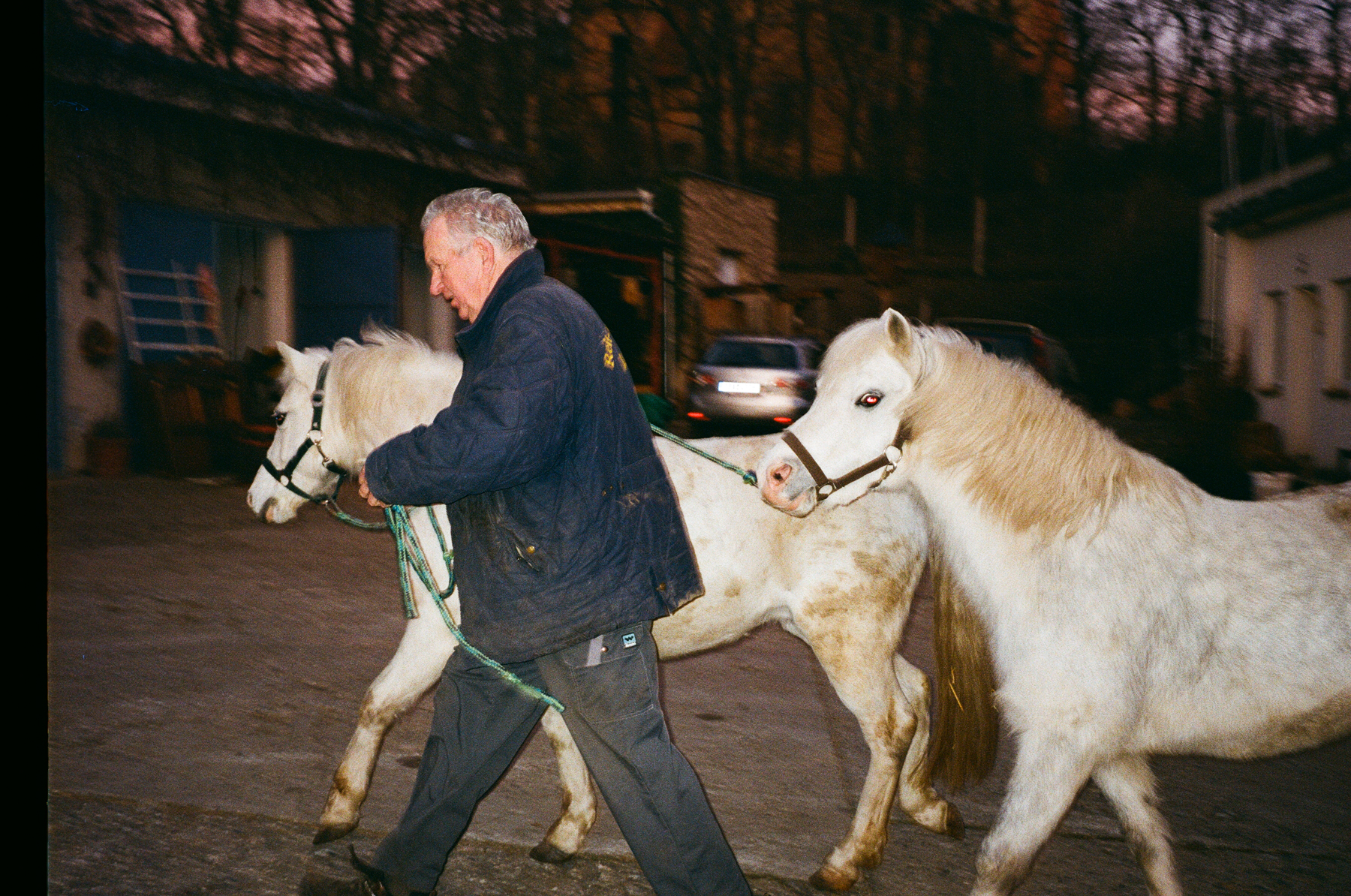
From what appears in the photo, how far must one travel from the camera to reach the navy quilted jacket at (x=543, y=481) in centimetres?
245

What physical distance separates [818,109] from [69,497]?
2654cm


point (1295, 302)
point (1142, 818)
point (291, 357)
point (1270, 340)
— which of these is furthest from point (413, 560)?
point (1270, 340)

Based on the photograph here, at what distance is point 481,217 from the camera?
8.79ft

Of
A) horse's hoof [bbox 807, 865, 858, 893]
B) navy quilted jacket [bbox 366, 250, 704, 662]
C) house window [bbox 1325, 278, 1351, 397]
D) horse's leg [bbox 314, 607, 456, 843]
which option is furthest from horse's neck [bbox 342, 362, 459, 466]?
house window [bbox 1325, 278, 1351, 397]

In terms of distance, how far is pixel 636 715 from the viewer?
8.66ft

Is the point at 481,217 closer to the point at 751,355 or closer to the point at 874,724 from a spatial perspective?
the point at 874,724

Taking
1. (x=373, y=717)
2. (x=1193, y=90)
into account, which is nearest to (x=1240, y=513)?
(x=373, y=717)

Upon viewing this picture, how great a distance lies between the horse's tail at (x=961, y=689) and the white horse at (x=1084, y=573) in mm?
116

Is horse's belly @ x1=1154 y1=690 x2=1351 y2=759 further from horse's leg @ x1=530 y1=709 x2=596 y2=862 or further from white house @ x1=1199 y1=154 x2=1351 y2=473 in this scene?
white house @ x1=1199 y1=154 x2=1351 y2=473

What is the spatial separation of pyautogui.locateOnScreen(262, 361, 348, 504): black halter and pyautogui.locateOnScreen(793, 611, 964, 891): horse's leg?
1857 millimetres

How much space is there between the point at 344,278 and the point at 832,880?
12082mm

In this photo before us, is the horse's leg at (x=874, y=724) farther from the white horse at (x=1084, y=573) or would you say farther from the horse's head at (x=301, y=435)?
the horse's head at (x=301, y=435)

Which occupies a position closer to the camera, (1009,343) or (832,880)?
(832,880)

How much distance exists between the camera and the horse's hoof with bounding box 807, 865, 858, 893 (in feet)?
11.3
